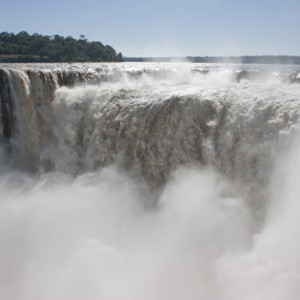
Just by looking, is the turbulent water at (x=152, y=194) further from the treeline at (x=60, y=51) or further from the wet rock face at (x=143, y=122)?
the treeline at (x=60, y=51)

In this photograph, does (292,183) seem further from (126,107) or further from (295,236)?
(126,107)

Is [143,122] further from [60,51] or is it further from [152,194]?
[60,51]

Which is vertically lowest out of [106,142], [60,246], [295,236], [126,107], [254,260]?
[60,246]

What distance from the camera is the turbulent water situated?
6414 millimetres

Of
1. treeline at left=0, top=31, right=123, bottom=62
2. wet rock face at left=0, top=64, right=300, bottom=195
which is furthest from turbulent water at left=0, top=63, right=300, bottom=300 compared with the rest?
treeline at left=0, top=31, right=123, bottom=62

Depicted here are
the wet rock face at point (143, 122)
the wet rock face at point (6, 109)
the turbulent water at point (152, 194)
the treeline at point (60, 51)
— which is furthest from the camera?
the treeline at point (60, 51)

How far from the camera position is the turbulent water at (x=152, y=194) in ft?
21.0

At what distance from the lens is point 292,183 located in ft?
21.8

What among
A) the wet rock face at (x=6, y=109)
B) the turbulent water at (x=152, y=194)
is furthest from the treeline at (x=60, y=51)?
the turbulent water at (x=152, y=194)

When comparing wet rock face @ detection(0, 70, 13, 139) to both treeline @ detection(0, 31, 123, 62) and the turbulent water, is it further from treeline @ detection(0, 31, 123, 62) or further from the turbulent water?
treeline @ detection(0, 31, 123, 62)

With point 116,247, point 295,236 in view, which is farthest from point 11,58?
point 295,236

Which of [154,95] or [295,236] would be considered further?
[154,95]

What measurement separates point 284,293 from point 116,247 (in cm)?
318

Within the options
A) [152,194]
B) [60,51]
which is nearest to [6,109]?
[152,194]
